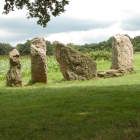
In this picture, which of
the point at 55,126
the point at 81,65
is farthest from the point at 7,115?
the point at 81,65

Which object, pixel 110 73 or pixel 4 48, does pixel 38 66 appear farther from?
pixel 4 48

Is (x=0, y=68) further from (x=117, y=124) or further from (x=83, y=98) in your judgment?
(x=117, y=124)

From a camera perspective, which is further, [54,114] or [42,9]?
[42,9]

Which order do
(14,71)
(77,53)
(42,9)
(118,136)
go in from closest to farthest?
(118,136) < (42,9) < (14,71) < (77,53)

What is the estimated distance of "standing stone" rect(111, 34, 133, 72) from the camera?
3031 centimetres

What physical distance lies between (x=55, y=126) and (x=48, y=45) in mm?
56347

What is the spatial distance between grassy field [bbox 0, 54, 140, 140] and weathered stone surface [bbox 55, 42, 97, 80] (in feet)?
26.5

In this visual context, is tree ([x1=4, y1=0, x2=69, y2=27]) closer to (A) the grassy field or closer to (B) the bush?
(A) the grassy field

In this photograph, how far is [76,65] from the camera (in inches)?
1084

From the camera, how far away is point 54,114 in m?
13.6

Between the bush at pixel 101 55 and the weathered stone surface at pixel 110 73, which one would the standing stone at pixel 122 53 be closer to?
the weathered stone surface at pixel 110 73

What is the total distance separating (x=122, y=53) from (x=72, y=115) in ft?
58.5

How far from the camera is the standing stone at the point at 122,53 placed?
30.3 meters

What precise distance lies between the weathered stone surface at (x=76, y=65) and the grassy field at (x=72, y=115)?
8072mm
